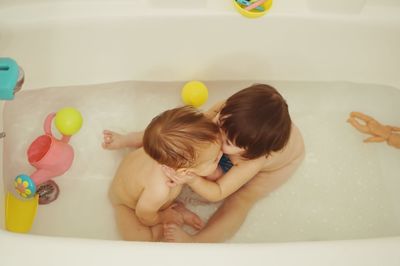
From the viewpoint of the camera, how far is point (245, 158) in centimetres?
101

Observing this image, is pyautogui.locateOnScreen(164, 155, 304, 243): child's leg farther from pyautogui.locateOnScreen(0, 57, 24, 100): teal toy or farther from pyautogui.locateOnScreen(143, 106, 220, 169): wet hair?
pyautogui.locateOnScreen(0, 57, 24, 100): teal toy

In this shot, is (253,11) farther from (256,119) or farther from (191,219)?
(191,219)

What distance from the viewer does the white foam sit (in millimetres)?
1191

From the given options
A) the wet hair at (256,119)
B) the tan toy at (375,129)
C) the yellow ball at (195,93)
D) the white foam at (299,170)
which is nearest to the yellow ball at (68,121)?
the white foam at (299,170)

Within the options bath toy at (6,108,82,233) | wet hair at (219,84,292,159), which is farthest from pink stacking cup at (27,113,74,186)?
wet hair at (219,84,292,159)

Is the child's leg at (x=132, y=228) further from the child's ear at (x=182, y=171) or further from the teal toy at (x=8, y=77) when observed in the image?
the teal toy at (x=8, y=77)

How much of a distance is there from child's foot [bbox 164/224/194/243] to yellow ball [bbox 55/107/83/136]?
37cm

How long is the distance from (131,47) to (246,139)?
51cm

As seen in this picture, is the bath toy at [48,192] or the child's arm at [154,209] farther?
Answer: the bath toy at [48,192]

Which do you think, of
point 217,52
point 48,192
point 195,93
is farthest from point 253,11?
point 48,192

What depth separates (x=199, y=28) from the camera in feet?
3.90

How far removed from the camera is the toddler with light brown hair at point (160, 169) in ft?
2.75

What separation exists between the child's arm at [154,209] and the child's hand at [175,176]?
0.03m

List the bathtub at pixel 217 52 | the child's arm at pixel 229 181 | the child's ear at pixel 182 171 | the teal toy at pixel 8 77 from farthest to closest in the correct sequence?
the bathtub at pixel 217 52, the child's arm at pixel 229 181, the child's ear at pixel 182 171, the teal toy at pixel 8 77
